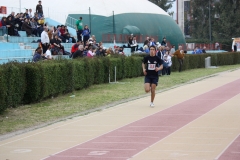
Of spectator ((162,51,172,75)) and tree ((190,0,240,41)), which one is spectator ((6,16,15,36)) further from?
tree ((190,0,240,41))

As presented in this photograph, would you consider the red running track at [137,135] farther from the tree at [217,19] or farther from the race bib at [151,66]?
the tree at [217,19]

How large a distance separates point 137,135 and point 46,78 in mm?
7719

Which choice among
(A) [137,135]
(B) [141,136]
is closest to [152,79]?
(A) [137,135]

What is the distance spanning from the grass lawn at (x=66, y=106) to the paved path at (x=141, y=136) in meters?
0.64

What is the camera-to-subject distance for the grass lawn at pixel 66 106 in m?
15.0

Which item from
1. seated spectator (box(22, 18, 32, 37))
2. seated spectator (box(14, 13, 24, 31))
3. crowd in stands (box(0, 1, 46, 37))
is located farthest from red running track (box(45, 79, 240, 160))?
seated spectator (box(22, 18, 32, 37))

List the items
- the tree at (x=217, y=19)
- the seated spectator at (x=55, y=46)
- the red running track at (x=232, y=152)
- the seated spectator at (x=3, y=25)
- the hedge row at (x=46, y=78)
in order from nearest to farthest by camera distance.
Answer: the red running track at (x=232, y=152) → the hedge row at (x=46, y=78) → the seated spectator at (x=55, y=46) → the seated spectator at (x=3, y=25) → the tree at (x=217, y=19)

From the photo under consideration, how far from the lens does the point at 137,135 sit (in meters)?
12.7

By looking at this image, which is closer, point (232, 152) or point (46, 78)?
point (232, 152)

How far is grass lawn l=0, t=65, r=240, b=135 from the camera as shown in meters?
15.0

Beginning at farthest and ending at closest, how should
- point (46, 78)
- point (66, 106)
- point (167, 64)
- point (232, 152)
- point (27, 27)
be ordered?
point (167, 64)
point (27, 27)
point (46, 78)
point (66, 106)
point (232, 152)

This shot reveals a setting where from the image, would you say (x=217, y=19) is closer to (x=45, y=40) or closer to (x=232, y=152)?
(x=45, y=40)

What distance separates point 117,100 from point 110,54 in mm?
10947

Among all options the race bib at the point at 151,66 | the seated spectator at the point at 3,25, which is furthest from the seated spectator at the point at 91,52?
the race bib at the point at 151,66
